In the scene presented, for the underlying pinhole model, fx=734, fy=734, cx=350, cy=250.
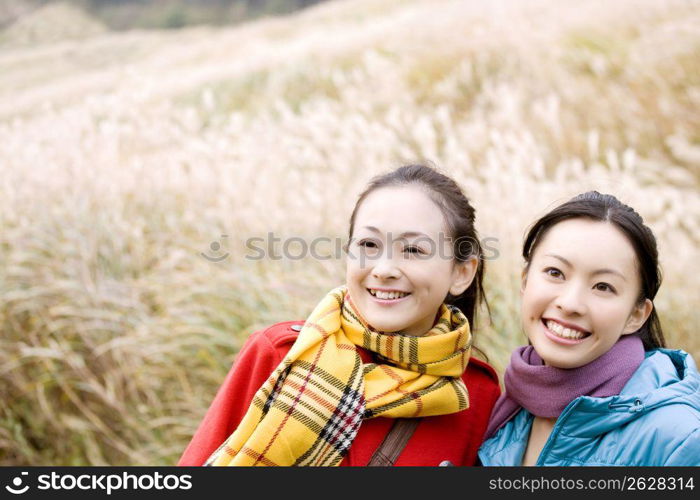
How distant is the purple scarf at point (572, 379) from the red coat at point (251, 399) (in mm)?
210

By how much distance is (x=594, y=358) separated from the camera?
1.95 m

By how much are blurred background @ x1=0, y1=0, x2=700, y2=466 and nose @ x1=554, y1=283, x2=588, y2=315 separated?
1396mm

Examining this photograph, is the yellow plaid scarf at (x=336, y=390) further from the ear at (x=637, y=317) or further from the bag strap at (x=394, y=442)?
the ear at (x=637, y=317)

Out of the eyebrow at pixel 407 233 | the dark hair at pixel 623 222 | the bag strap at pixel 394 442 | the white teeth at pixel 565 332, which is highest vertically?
the dark hair at pixel 623 222

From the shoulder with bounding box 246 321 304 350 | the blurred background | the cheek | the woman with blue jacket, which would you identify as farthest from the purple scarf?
the blurred background

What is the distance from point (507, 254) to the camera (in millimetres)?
3898

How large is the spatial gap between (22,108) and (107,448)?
5683mm

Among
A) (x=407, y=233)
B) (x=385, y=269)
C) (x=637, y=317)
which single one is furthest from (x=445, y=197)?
(x=637, y=317)

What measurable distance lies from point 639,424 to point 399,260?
75 centimetres

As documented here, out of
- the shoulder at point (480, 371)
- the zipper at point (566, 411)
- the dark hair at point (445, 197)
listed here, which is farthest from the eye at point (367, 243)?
the zipper at point (566, 411)

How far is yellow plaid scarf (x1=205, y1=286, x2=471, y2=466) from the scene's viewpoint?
1.97 metres

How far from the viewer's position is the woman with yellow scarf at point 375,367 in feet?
6.54
